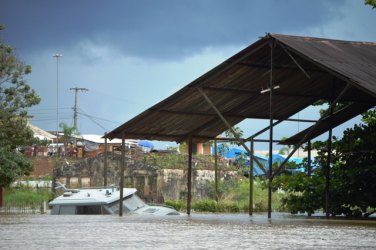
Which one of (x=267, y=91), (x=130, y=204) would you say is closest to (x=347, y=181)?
(x=267, y=91)

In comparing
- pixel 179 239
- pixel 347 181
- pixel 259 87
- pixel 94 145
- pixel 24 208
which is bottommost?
pixel 24 208

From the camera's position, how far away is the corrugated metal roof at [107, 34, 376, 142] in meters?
17.1

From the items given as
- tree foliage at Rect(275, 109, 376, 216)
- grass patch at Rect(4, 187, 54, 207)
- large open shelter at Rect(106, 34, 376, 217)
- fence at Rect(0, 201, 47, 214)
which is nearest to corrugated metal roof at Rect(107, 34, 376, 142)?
large open shelter at Rect(106, 34, 376, 217)

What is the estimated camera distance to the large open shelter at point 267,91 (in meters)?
17.1

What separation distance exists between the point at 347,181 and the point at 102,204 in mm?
8472

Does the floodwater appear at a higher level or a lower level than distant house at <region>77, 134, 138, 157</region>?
lower

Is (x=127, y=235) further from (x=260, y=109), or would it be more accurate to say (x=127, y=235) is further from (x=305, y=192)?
(x=260, y=109)

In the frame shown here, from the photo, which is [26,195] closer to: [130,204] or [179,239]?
[130,204]

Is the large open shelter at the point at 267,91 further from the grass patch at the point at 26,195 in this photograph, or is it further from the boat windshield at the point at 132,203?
the grass patch at the point at 26,195

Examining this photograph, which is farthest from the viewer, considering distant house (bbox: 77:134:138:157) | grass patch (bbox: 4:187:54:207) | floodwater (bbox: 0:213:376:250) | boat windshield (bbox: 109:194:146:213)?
distant house (bbox: 77:134:138:157)

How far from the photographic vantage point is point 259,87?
64.5ft

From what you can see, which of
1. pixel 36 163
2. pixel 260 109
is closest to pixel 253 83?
pixel 260 109

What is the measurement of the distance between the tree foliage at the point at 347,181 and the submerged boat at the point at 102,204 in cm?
584

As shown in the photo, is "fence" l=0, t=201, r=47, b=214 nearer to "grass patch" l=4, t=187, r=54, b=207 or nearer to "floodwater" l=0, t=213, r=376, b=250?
"grass patch" l=4, t=187, r=54, b=207
